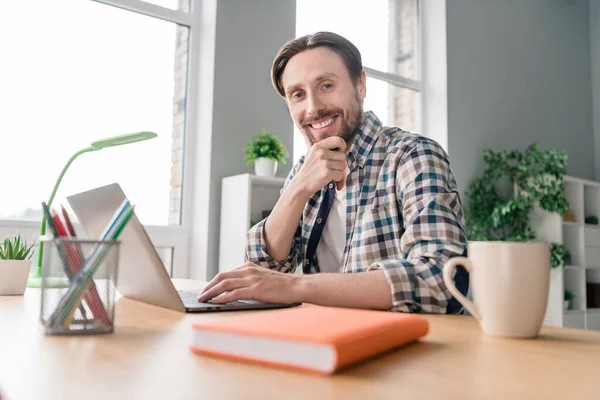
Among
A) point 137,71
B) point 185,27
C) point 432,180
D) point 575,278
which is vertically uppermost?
point 185,27

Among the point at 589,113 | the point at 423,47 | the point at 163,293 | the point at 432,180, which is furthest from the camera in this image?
the point at 589,113

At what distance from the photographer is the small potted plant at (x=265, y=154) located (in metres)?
3.01

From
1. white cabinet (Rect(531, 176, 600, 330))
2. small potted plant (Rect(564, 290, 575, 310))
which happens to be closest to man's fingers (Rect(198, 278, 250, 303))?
white cabinet (Rect(531, 176, 600, 330))

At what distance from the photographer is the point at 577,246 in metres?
4.59

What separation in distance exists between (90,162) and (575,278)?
4.03 meters

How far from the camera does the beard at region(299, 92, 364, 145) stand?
1.50m

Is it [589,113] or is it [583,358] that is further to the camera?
[589,113]

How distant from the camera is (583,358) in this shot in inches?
21.3

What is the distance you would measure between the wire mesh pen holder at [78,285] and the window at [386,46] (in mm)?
3521

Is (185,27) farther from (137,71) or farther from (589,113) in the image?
(589,113)

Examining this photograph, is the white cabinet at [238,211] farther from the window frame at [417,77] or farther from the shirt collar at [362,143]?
the window frame at [417,77]

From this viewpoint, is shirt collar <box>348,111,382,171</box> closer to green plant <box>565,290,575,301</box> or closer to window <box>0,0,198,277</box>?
window <box>0,0,198,277</box>

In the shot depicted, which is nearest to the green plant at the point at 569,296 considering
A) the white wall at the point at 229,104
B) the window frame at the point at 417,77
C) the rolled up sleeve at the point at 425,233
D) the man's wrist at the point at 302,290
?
the window frame at the point at 417,77

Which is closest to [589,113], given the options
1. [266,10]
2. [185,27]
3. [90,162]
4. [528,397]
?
[266,10]
